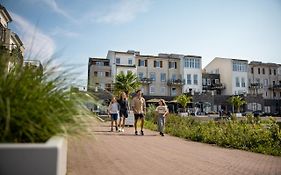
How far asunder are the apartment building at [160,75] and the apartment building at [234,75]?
12726 millimetres

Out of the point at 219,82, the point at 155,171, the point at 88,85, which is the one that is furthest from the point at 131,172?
the point at 219,82

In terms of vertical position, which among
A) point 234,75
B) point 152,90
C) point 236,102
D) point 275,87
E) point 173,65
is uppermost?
point 173,65

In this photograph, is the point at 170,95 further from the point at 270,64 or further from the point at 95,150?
the point at 95,150

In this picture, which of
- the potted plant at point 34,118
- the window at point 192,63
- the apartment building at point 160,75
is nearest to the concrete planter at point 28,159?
the potted plant at point 34,118

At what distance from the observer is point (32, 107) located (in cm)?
236

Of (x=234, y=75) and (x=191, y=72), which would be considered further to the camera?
(x=234, y=75)

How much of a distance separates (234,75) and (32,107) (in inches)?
2535

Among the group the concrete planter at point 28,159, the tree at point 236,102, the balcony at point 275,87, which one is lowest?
the concrete planter at point 28,159

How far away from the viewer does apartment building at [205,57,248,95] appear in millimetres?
62312

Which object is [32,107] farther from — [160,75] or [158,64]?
[158,64]

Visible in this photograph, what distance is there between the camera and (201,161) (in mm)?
5680

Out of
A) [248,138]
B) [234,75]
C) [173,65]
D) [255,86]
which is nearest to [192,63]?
[173,65]

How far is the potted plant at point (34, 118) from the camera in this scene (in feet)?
6.37

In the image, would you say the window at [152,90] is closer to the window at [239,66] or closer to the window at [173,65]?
the window at [173,65]
